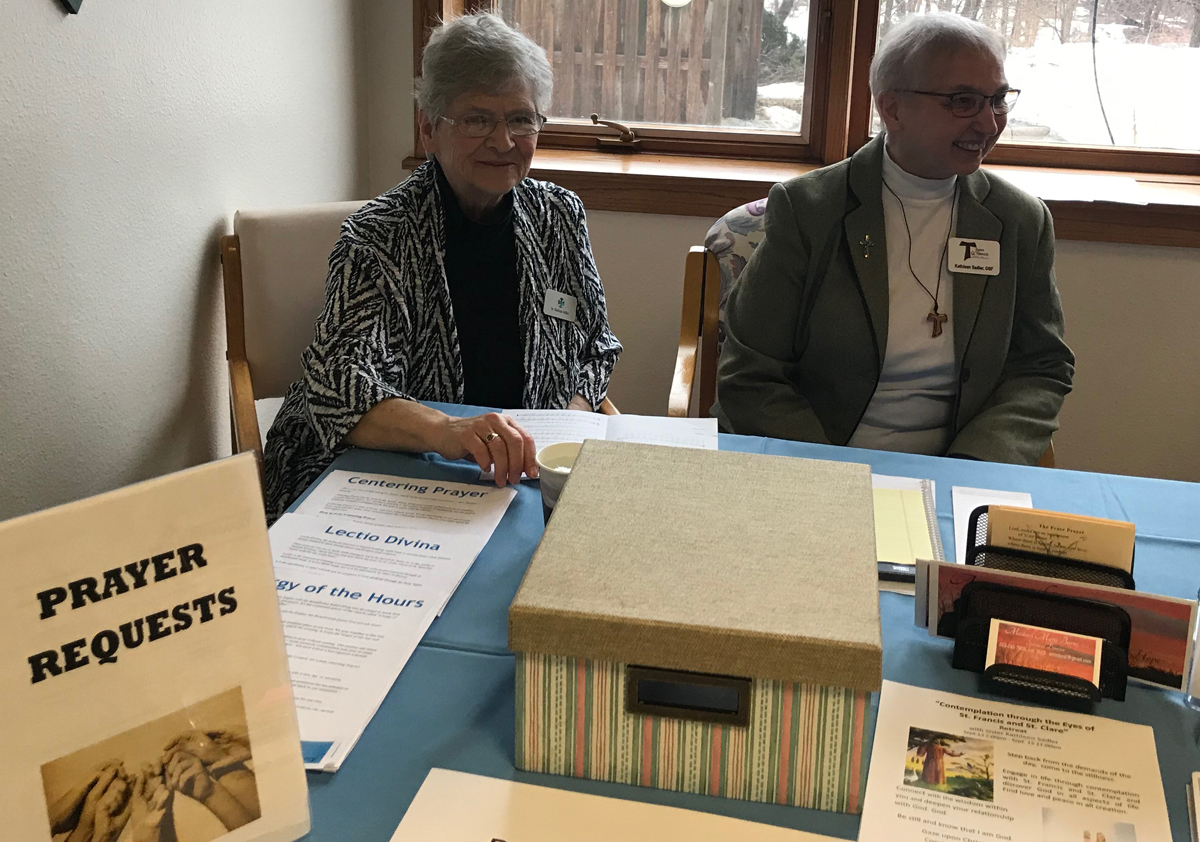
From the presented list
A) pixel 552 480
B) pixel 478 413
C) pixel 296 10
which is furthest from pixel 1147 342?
pixel 296 10

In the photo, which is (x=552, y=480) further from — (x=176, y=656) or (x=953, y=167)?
(x=953, y=167)

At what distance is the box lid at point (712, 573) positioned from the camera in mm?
735

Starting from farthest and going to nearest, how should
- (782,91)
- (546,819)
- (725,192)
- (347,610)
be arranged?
(782,91)
(725,192)
(347,610)
(546,819)

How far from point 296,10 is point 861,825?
228cm

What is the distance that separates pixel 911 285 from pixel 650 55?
4.33ft

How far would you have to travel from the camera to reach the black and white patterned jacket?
156 cm

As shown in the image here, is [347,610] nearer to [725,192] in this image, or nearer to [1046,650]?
[1046,650]

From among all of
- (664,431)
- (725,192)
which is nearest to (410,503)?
(664,431)

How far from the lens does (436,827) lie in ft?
2.46

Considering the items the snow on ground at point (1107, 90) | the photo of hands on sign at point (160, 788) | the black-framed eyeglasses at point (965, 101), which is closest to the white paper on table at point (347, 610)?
the photo of hands on sign at point (160, 788)

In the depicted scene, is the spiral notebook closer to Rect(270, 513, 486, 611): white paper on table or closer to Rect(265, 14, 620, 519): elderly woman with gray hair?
Rect(270, 513, 486, 611): white paper on table

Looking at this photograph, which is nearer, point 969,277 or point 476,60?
point 476,60

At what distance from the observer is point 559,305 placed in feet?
6.33

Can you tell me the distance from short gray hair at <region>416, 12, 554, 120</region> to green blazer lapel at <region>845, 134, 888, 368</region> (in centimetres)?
67
